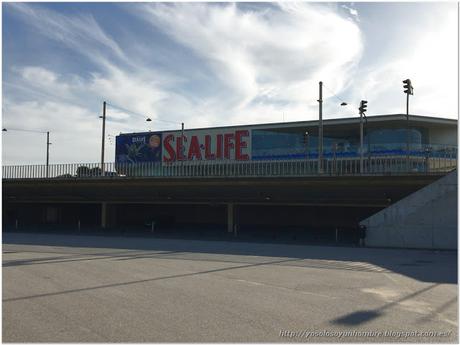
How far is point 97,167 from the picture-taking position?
40031 millimetres

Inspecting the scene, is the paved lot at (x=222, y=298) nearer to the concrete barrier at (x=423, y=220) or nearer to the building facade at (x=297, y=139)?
the concrete barrier at (x=423, y=220)

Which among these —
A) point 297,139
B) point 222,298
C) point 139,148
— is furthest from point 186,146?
point 222,298

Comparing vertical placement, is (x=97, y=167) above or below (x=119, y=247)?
above

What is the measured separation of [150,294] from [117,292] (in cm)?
82

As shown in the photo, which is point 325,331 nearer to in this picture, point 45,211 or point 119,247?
point 119,247

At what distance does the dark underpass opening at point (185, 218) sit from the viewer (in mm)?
38844

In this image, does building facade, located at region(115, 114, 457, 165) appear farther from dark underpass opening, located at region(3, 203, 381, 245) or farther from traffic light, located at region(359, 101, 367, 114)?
traffic light, located at region(359, 101, 367, 114)

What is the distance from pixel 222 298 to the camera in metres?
10.4

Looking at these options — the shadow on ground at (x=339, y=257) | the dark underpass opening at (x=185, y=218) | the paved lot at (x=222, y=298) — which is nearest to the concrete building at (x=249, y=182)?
the dark underpass opening at (x=185, y=218)

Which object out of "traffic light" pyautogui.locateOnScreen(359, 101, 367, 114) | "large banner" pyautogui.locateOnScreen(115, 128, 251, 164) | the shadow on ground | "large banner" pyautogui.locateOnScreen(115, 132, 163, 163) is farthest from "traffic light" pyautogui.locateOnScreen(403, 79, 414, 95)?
"large banner" pyautogui.locateOnScreen(115, 132, 163, 163)

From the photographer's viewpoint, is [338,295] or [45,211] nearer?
[338,295]

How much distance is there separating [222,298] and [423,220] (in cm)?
1777

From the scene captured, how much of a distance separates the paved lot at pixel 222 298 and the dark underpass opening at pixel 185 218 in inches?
724

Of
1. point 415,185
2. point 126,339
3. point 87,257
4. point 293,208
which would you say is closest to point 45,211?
point 293,208
